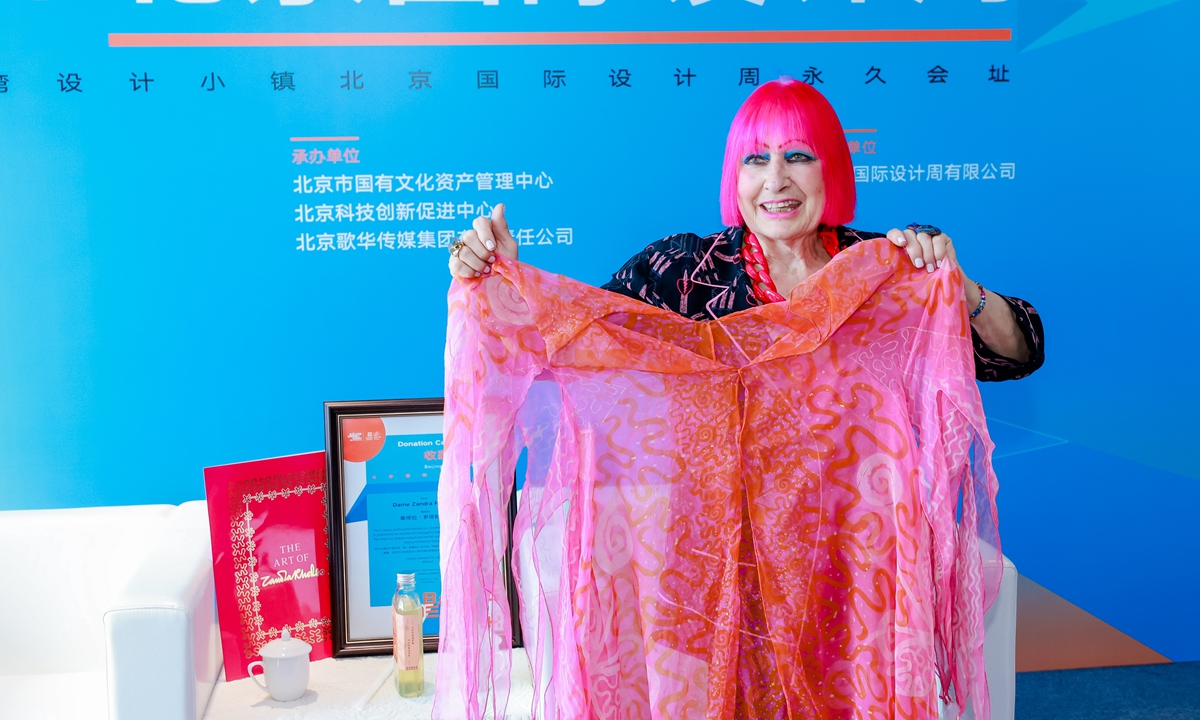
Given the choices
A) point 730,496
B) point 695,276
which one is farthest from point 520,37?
point 730,496

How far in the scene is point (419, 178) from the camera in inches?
101

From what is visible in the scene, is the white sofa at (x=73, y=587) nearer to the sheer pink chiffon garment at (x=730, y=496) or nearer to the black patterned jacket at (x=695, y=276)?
the sheer pink chiffon garment at (x=730, y=496)

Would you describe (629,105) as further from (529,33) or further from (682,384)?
(682,384)

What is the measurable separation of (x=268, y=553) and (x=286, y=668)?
0.63 ft

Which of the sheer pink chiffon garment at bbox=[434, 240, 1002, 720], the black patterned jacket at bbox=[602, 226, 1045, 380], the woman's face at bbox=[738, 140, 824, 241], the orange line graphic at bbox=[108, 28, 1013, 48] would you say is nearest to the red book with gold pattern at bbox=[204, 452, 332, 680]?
the sheer pink chiffon garment at bbox=[434, 240, 1002, 720]

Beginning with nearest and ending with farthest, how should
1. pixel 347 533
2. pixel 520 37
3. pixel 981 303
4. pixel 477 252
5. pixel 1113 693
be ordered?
pixel 477 252 → pixel 981 303 → pixel 347 533 → pixel 520 37 → pixel 1113 693

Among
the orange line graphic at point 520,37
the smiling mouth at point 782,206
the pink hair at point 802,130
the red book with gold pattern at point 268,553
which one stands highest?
the orange line graphic at point 520,37

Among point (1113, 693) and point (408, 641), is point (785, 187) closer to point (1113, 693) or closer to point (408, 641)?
point (408, 641)

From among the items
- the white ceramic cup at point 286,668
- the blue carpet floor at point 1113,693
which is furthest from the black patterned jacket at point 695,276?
the blue carpet floor at point 1113,693

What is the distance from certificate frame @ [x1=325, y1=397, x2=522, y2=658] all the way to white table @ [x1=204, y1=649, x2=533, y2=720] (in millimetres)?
35

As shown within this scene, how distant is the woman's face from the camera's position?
5.26ft

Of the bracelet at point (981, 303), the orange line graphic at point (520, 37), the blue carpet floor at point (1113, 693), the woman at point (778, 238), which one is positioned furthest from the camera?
the blue carpet floor at point (1113, 693)

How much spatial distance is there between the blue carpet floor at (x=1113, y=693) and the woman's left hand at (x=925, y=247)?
1.75m

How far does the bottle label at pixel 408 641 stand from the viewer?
1562mm
